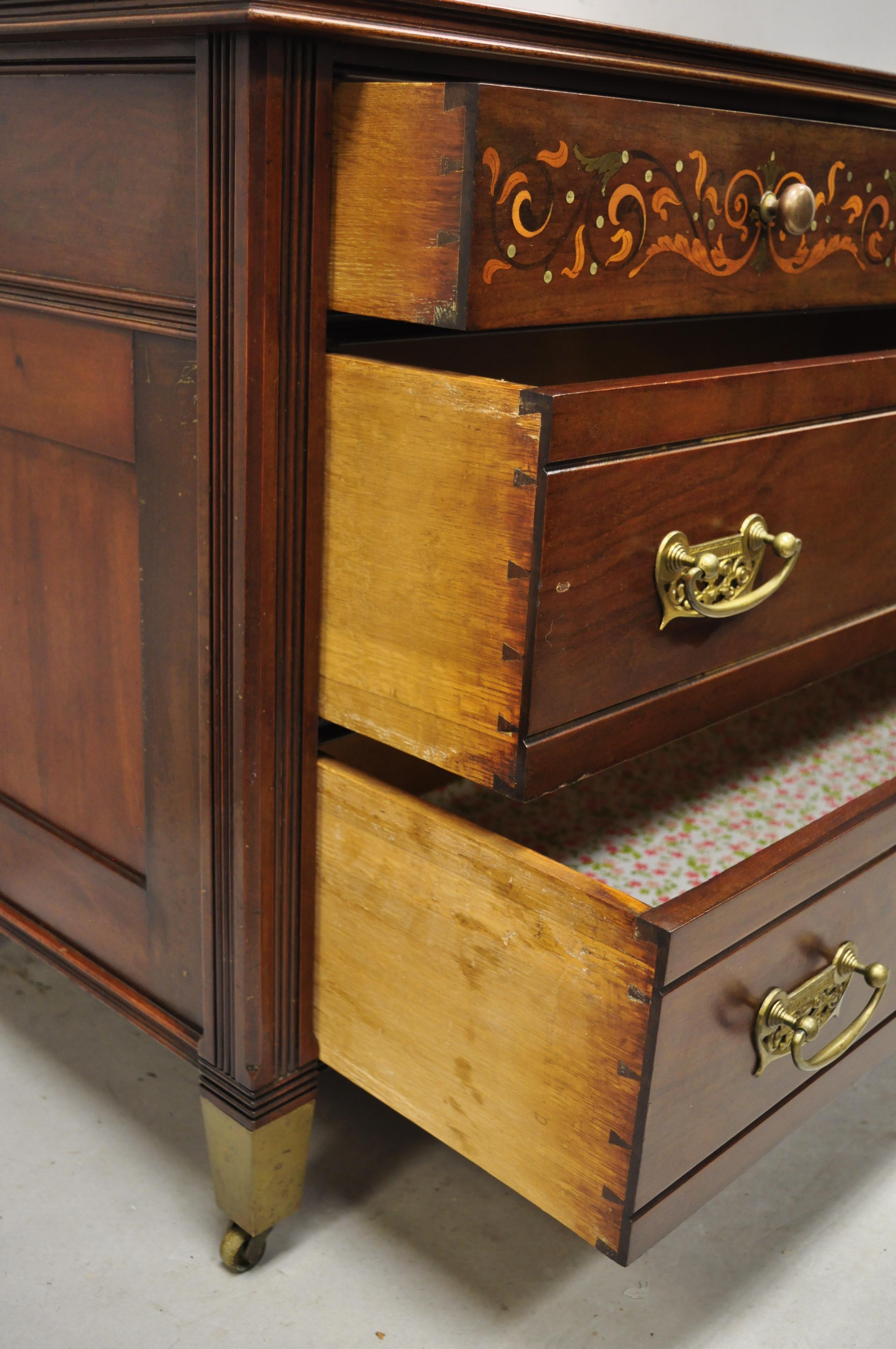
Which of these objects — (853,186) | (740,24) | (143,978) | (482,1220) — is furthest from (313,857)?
(740,24)

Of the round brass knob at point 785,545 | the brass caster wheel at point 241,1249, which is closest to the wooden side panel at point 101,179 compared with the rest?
the round brass knob at point 785,545

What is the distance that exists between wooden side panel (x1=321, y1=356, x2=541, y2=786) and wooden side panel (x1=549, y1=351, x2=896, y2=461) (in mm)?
27

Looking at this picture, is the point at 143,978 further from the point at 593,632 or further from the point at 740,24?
the point at 740,24

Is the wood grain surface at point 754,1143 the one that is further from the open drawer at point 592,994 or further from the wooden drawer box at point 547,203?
the wooden drawer box at point 547,203

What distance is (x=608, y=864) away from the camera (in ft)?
3.10

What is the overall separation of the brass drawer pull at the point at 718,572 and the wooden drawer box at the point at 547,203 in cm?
13

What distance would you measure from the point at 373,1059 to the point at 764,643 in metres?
0.36

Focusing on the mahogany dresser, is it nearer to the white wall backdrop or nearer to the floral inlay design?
the floral inlay design

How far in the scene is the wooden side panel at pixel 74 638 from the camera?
31.2 inches

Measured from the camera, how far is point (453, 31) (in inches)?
24.1

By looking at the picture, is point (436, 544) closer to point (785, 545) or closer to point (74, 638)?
point (785, 545)

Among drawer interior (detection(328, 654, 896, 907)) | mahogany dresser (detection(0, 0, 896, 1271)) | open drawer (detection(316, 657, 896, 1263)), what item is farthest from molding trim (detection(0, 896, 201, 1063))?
drawer interior (detection(328, 654, 896, 907))

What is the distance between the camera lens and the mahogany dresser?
0.61 meters

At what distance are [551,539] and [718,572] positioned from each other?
0.14m
